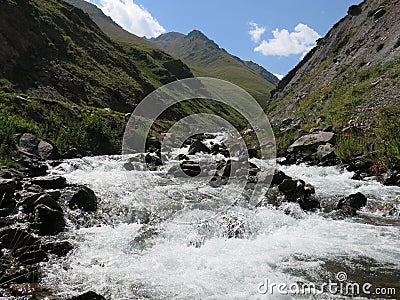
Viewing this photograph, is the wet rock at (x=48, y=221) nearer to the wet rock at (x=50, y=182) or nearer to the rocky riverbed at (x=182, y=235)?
the rocky riverbed at (x=182, y=235)

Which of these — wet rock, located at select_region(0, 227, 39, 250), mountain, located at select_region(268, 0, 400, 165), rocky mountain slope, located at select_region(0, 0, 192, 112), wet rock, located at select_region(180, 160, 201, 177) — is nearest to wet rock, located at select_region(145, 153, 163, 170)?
wet rock, located at select_region(180, 160, 201, 177)

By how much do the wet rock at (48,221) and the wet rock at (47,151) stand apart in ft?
38.4

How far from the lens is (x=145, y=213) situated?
12617mm

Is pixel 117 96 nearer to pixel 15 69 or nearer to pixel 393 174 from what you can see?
pixel 15 69

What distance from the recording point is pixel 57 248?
340 inches

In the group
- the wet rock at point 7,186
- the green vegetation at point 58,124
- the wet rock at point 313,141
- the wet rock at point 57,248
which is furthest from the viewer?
the green vegetation at point 58,124

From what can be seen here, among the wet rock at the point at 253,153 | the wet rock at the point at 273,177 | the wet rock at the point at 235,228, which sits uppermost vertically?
the wet rock at the point at 253,153

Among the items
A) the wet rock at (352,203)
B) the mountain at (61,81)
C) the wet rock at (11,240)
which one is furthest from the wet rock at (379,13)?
the wet rock at (11,240)

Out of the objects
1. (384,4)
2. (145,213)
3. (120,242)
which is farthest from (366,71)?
(120,242)

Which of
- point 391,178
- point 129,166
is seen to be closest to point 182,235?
point 391,178

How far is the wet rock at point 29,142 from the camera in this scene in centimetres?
2078

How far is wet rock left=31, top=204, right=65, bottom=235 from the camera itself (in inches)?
391

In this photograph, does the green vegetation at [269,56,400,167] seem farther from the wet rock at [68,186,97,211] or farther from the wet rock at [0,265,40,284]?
the wet rock at [0,265,40,284]

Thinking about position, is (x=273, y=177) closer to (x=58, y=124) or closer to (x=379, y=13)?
(x=58, y=124)
